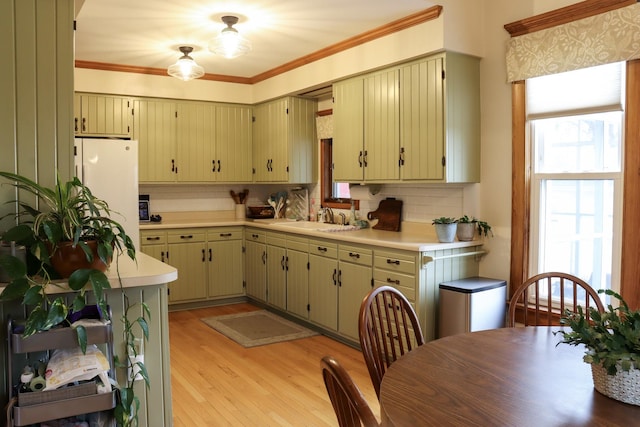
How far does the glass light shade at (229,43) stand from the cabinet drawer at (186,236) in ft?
7.29

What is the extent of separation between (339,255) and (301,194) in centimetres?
185

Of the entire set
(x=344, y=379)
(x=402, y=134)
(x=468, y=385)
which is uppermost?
(x=402, y=134)

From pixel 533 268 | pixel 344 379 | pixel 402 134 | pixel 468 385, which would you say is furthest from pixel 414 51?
pixel 344 379

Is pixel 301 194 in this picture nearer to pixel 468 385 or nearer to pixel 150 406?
pixel 150 406

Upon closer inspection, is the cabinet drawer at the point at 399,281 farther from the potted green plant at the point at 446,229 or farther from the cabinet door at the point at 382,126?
the cabinet door at the point at 382,126

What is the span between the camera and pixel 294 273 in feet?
16.6

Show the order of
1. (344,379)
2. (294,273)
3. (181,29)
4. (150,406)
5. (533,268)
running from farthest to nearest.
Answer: (294,273)
(181,29)
(533,268)
(150,406)
(344,379)

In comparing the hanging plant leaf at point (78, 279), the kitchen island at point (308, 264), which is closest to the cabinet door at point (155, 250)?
the kitchen island at point (308, 264)

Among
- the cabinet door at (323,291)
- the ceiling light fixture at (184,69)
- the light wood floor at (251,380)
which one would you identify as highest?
the ceiling light fixture at (184,69)

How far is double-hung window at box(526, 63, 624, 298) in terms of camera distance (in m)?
3.21

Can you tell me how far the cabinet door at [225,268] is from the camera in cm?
580

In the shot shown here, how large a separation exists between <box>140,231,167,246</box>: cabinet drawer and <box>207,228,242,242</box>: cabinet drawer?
0.48 m

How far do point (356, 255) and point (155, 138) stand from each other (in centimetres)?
277

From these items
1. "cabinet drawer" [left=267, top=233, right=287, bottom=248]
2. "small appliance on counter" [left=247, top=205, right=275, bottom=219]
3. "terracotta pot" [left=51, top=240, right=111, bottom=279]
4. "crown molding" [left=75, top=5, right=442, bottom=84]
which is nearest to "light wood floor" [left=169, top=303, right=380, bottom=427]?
"cabinet drawer" [left=267, top=233, right=287, bottom=248]
